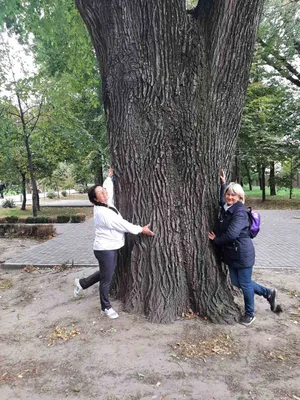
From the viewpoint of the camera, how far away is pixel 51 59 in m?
7.17

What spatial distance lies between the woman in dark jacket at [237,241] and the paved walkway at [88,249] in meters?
3.08

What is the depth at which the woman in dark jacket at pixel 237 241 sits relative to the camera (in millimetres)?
3270

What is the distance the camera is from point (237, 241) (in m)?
3.35

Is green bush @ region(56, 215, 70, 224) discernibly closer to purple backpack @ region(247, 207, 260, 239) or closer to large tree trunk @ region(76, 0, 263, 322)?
large tree trunk @ region(76, 0, 263, 322)

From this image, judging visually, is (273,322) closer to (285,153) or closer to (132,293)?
(132,293)

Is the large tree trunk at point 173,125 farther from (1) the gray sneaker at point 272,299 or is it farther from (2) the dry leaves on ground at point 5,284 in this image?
(2) the dry leaves on ground at point 5,284

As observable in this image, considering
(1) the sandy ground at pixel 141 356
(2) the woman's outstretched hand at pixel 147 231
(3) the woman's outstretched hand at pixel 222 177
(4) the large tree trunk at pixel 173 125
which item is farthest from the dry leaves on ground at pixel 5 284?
(3) the woman's outstretched hand at pixel 222 177

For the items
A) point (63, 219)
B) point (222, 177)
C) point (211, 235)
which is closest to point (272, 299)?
point (211, 235)

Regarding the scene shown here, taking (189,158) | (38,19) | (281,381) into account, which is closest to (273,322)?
(281,381)

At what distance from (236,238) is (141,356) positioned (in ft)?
5.17

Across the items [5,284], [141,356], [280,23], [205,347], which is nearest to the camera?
[141,356]

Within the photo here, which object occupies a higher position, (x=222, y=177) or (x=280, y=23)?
(x=280, y=23)

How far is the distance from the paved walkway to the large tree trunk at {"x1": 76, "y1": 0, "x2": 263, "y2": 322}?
3211 millimetres

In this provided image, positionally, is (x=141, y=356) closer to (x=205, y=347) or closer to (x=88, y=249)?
(x=205, y=347)
